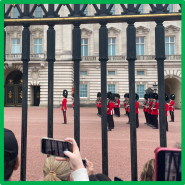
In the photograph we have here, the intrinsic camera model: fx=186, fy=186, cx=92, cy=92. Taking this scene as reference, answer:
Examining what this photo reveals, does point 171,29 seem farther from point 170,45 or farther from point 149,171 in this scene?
point 149,171

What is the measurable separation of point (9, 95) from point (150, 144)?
20.3 metres

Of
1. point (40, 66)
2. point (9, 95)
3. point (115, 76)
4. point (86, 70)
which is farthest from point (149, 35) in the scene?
point (9, 95)

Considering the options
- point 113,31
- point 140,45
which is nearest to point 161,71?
point 113,31

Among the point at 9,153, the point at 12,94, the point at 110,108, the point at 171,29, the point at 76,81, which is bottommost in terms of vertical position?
the point at 110,108

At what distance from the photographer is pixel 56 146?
3.48ft

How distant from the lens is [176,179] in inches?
33.7

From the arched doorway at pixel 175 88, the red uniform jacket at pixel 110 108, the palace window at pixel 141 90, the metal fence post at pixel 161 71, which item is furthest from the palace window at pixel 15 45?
the metal fence post at pixel 161 71

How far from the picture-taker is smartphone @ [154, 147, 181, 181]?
784mm

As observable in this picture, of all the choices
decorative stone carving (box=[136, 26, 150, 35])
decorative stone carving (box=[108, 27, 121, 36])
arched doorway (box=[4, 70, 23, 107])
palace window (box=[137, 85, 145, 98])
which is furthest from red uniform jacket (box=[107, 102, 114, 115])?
arched doorway (box=[4, 70, 23, 107])

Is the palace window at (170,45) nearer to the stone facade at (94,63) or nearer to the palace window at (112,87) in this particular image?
the stone facade at (94,63)

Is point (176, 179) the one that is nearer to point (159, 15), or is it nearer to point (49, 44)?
point (159, 15)

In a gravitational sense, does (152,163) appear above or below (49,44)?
below

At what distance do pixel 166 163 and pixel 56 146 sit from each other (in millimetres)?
586

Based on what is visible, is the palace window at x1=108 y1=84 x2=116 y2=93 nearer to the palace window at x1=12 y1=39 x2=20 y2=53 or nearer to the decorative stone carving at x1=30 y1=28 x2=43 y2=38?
the decorative stone carving at x1=30 y1=28 x2=43 y2=38
